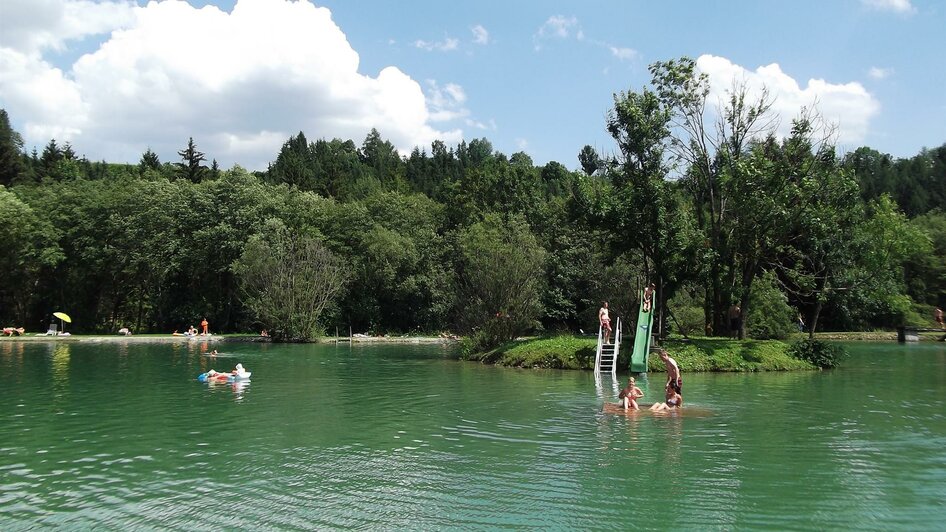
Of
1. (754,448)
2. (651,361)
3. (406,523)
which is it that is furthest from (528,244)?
(406,523)

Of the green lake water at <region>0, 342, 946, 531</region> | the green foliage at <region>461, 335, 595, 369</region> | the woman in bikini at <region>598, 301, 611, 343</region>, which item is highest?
the woman in bikini at <region>598, 301, 611, 343</region>

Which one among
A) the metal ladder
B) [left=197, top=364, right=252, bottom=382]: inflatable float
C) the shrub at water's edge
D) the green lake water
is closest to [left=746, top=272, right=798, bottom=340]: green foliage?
the shrub at water's edge

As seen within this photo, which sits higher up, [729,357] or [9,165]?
[9,165]

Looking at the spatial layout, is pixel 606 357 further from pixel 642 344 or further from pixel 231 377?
pixel 231 377

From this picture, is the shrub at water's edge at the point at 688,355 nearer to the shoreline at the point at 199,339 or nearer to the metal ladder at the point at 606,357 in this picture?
the metal ladder at the point at 606,357

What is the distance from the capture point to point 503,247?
35438mm

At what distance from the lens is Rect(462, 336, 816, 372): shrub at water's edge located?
29.4 metres

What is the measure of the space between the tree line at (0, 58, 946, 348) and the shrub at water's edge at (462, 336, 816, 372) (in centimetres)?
302

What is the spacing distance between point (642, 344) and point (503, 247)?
957 cm

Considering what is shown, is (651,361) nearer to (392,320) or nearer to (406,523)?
(406,523)

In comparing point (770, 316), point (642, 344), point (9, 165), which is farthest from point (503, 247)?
point (9, 165)

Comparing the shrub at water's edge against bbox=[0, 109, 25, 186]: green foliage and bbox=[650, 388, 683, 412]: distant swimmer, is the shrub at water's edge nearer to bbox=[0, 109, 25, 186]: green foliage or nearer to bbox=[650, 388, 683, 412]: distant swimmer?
bbox=[650, 388, 683, 412]: distant swimmer

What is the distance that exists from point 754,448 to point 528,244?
23.4 metres

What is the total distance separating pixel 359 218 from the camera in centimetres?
6619
